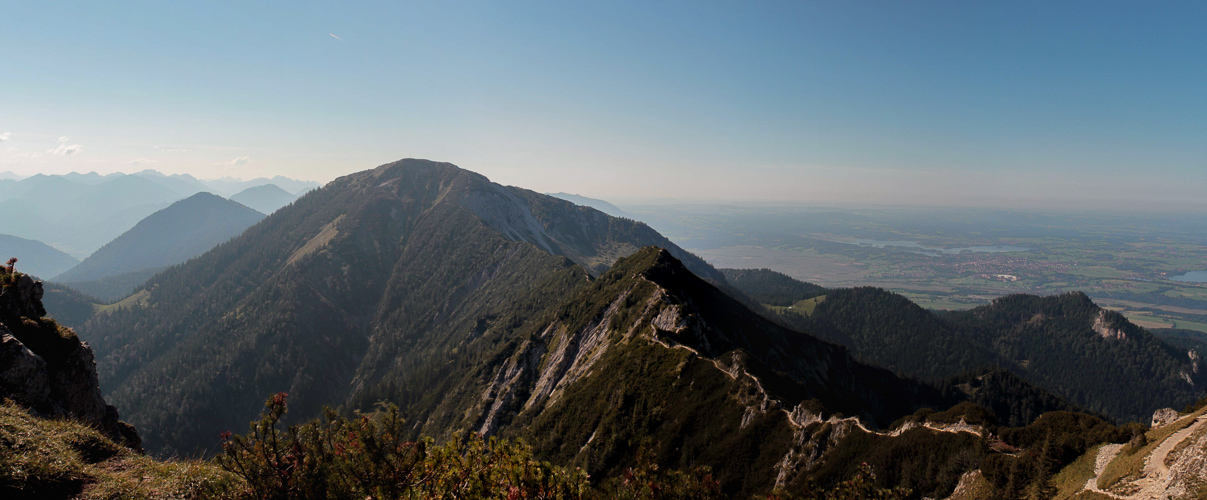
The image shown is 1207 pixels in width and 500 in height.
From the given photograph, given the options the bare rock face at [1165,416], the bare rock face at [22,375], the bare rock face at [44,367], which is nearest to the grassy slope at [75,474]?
the bare rock face at [44,367]

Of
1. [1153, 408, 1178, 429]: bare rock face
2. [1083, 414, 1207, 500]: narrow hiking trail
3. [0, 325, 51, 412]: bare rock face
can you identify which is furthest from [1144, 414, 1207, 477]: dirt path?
[0, 325, 51, 412]: bare rock face

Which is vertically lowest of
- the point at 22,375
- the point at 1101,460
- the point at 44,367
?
the point at 1101,460

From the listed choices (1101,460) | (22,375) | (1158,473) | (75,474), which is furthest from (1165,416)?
(22,375)

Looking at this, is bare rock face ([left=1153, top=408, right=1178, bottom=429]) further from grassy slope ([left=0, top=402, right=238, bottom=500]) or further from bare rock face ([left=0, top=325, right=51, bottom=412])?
bare rock face ([left=0, top=325, right=51, bottom=412])

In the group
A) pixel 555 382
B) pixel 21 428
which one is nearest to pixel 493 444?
pixel 21 428

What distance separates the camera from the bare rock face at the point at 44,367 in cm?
2670

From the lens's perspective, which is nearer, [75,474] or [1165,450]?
[75,474]

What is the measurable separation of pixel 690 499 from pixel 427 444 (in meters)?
11.6

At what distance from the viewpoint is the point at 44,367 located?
95.0 feet

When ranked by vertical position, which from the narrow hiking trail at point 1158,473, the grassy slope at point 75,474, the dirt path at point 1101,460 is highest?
the grassy slope at point 75,474

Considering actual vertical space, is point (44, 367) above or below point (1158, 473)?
above

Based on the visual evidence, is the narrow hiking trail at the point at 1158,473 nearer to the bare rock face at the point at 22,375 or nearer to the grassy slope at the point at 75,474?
the grassy slope at the point at 75,474

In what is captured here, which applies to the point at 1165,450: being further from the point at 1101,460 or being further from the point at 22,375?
the point at 22,375

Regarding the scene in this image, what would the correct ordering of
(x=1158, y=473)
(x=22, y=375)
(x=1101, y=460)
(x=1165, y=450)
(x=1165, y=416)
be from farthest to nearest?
1. (x=1165, y=416)
2. (x=22, y=375)
3. (x=1101, y=460)
4. (x=1165, y=450)
5. (x=1158, y=473)
